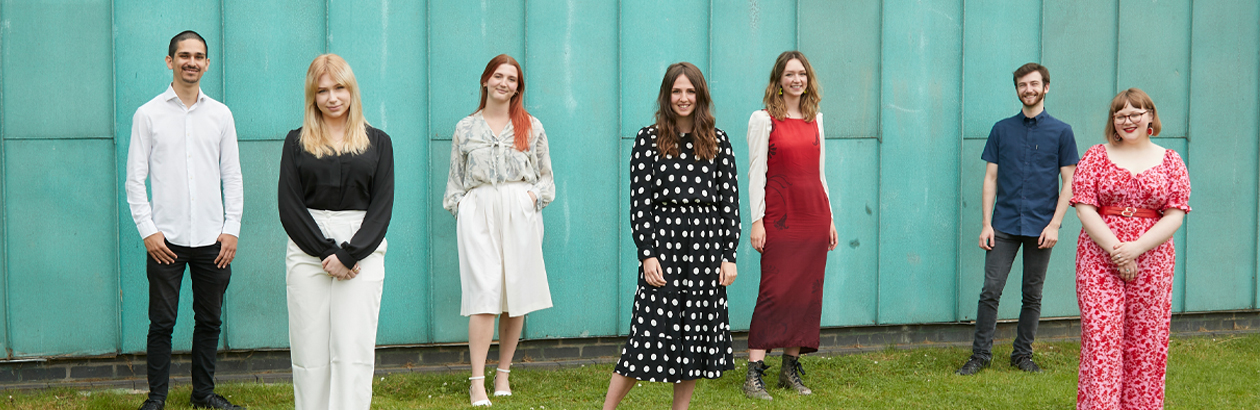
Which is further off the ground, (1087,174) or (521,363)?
(1087,174)

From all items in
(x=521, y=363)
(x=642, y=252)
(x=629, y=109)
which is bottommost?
(x=521, y=363)

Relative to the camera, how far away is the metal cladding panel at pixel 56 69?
18.3ft

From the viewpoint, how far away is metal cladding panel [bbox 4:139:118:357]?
18.5 ft

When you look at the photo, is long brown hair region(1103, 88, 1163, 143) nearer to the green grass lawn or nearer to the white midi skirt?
the green grass lawn

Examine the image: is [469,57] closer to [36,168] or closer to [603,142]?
[603,142]

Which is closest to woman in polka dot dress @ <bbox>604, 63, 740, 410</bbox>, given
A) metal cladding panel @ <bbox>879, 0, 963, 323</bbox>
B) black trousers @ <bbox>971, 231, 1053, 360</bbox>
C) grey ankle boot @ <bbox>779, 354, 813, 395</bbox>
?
grey ankle boot @ <bbox>779, 354, 813, 395</bbox>

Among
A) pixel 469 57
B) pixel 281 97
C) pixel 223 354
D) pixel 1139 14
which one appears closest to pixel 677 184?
pixel 469 57

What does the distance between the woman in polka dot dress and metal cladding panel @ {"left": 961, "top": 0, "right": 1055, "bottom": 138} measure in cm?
347

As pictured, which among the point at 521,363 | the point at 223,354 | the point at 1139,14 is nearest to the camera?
the point at 223,354

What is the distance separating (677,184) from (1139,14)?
4.97m

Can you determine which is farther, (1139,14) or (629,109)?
(1139,14)

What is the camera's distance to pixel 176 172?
15.9 feet

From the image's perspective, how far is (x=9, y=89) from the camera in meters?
5.58

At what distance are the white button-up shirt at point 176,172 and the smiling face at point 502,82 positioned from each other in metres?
1.41
